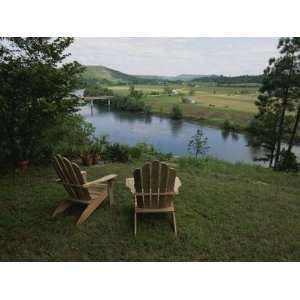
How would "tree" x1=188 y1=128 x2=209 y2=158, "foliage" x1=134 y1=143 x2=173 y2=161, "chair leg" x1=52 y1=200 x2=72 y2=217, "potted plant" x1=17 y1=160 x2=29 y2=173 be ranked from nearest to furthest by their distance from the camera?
"chair leg" x1=52 y1=200 x2=72 y2=217, "potted plant" x1=17 y1=160 x2=29 y2=173, "foliage" x1=134 y1=143 x2=173 y2=161, "tree" x1=188 y1=128 x2=209 y2=158

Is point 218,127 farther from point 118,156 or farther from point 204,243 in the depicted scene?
point 204,243

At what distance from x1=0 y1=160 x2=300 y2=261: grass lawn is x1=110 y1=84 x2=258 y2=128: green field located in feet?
28.3

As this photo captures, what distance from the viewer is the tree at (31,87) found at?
3.84 m

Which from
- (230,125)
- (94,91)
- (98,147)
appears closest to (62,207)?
(98,147)

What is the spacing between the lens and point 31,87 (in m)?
3.95

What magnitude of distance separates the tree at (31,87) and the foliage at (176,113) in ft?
46.3

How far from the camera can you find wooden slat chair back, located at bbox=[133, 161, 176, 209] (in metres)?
2.45

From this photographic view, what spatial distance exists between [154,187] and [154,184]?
0.11 ft

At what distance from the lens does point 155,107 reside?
18344 millimetres

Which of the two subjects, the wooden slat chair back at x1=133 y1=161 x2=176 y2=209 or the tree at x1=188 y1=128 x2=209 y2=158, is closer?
the wooden slat chair back at x1=133 y1=161 x2=176 y2=209

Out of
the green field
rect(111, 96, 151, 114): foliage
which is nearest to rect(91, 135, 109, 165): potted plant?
the green field

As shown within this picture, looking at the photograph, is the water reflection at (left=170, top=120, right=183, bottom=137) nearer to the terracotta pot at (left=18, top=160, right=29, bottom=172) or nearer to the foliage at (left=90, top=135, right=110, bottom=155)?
the foliage at (left=90, top=135, right=110, bottom=155)

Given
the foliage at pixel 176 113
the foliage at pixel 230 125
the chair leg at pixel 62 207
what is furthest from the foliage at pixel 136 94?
the chair leg at pixel 62 207
